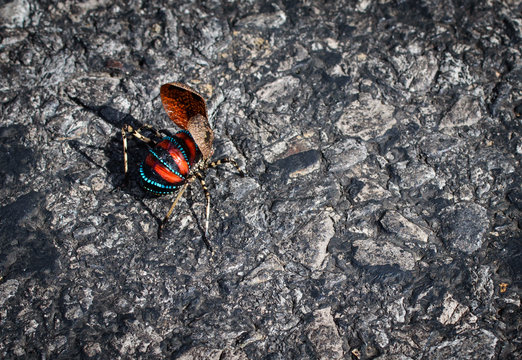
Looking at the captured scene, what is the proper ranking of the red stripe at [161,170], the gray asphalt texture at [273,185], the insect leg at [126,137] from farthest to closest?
the insect leg at [126,137]
the red stripe at [161,170]
the gray asphalt texture at [273,185]

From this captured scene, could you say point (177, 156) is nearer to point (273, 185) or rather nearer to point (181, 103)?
point (181, 103)

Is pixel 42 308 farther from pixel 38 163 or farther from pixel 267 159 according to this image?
pixel 267 159

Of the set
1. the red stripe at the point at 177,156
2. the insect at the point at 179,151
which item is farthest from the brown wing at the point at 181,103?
the red stripe at the point at 177,156

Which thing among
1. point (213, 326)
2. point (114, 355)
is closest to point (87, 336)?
point (114, 355)

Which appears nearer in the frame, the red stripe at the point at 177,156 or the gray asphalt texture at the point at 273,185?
the gray asphalt texture at the point at 273,185

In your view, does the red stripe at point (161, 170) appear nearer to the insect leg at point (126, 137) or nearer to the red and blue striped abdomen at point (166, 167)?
the red and blue striped abdomen at point (166, 167)

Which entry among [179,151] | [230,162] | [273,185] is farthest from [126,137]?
[273,185]
